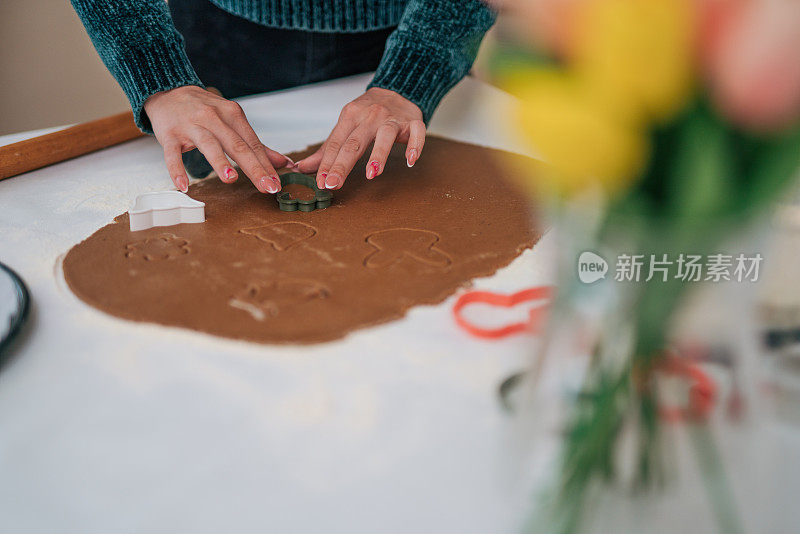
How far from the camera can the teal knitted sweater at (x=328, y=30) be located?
110 centimetres

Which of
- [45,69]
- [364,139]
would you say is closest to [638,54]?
[364,139]

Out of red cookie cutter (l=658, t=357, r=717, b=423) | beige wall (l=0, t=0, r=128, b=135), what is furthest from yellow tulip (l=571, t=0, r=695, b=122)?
beige wall (l=0, t=0, r=128, b=135)

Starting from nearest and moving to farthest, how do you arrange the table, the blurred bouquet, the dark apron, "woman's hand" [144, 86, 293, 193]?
the blurred bouquet < the table < "woman's hand" [144, 86, 293, 193] < the dark apron

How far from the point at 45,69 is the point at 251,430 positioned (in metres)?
2.63

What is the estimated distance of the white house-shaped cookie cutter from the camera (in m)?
0.87

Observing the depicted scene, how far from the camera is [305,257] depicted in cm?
78

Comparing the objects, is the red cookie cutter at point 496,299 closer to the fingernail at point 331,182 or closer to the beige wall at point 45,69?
the fingernail at point 331,182

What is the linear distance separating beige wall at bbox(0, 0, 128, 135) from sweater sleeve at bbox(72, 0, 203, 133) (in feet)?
5.52

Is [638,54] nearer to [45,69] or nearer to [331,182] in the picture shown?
[331,182]

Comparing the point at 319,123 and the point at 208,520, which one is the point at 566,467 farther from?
the point at 319,123

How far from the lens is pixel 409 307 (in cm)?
68

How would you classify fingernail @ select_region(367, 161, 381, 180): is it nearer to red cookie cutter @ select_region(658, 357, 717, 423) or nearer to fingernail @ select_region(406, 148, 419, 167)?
fingernail @ select_region(406, 148, 419, 167)

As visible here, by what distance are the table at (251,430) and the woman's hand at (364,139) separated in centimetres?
36

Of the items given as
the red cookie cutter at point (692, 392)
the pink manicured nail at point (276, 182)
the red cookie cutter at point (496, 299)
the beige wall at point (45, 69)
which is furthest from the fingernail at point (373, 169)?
the beige wall at point (45, 69)
